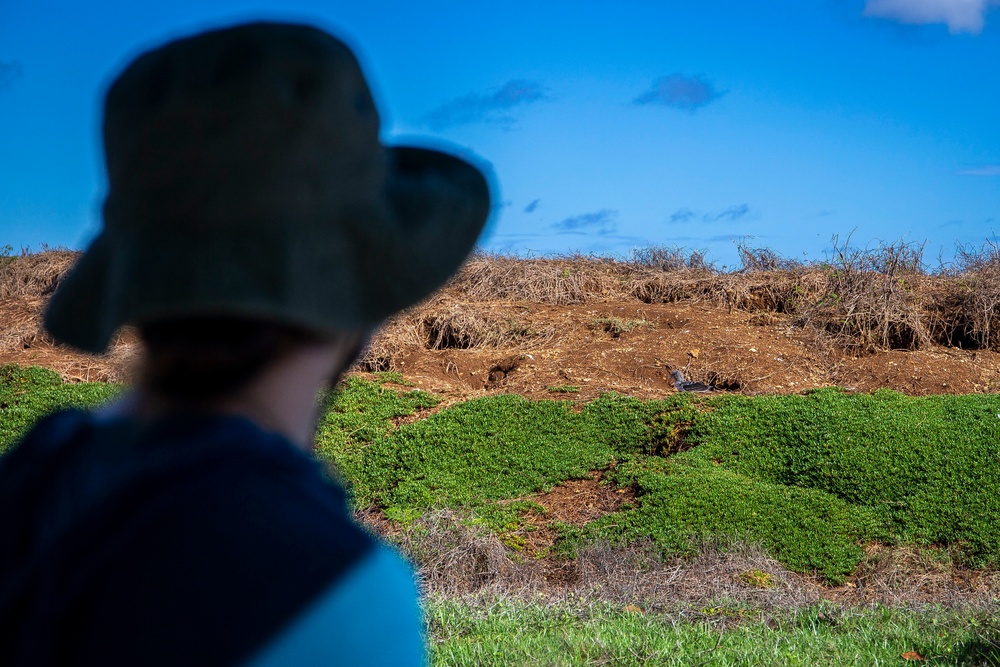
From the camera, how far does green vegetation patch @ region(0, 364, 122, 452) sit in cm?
1063

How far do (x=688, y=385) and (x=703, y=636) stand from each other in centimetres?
619

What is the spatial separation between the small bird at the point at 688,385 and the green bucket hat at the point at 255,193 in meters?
10.1

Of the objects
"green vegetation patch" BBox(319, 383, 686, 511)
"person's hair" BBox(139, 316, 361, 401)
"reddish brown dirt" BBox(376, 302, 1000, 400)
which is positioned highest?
"reddish brown dirt" BBox(376, 302, 1000, 400)

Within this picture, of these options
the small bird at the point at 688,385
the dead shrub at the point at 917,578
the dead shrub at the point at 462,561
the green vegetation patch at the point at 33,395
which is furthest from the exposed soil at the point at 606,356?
the dead shrub at the point at 917,578

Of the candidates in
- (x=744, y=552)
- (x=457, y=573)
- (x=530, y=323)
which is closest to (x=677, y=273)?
(x=530, y=323)

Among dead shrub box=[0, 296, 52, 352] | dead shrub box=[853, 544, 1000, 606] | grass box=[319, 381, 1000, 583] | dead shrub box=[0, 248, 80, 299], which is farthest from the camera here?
dead shrub box=[0, 248, 80, 299]

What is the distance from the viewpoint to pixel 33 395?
11.4 m

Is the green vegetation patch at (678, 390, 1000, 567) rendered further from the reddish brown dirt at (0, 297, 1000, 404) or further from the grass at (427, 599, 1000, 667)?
the grass at (427, 599, 1000, 667)

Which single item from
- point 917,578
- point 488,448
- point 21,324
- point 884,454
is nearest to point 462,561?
point 488,448

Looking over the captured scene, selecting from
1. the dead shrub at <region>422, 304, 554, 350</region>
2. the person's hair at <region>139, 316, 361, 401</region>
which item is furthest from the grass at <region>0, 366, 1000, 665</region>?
the person's hair at <region>139, 316, 361, 401</region>

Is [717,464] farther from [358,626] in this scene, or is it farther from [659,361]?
[358,626]

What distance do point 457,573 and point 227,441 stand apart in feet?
20.9

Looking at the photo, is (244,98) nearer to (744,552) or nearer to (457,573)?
(457,573)

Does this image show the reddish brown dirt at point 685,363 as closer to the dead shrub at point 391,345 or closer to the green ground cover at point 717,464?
the dead shrub at point 391,345
